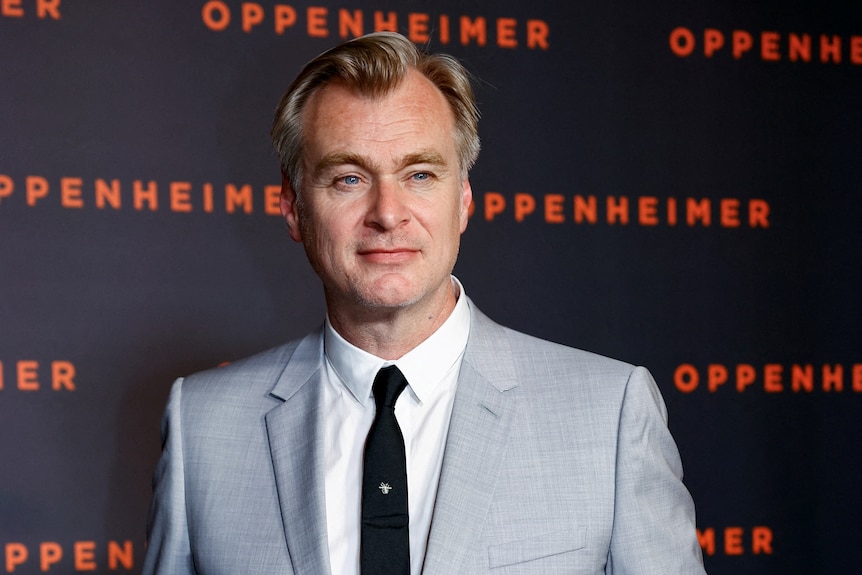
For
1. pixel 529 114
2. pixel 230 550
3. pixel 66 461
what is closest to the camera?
pixel 230 550

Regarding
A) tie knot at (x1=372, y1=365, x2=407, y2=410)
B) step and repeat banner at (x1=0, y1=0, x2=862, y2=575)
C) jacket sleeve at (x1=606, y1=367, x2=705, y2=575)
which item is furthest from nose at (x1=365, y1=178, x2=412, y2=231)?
step and repeat banner at (x1=0, y1=0, x2=862, y2=575)

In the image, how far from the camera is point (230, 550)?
1647 millimetres

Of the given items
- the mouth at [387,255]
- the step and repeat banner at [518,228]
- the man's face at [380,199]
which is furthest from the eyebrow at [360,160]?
the step and repeat banner at [518,228]

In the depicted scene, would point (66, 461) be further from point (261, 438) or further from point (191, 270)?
point (261, 438)

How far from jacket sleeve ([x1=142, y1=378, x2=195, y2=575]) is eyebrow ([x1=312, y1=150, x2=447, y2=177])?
1.70 ft

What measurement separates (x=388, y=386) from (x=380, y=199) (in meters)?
0.32

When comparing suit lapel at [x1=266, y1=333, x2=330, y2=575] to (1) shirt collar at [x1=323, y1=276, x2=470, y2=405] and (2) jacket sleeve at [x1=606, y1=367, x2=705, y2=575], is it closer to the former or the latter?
Result: (1) shirt collar at [x1=323, y1=276, x2=470, y2=405]

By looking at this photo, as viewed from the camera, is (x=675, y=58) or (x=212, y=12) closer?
(x=212, y=12)

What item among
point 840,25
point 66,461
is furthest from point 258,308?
point 840,25

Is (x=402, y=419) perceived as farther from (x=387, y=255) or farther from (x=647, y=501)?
(x=647, y=501)

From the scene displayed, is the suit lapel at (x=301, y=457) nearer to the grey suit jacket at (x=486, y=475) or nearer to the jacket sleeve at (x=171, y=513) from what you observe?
the grey suit jacket at (x=486, y=475)

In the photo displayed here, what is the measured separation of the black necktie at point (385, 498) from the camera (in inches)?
61.3

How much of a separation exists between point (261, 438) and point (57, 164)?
1264 mm

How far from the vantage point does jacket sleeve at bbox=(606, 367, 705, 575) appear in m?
1.57
